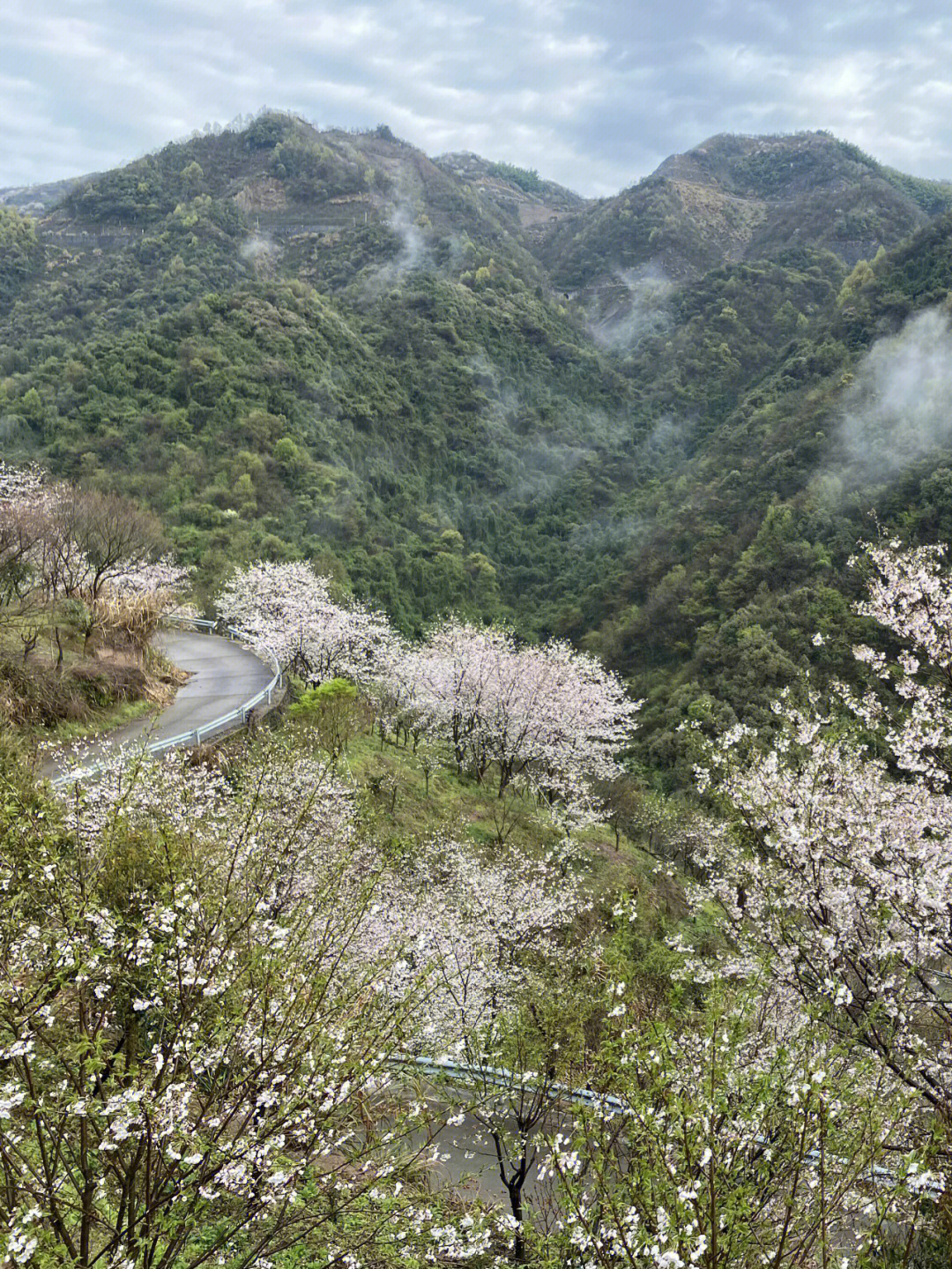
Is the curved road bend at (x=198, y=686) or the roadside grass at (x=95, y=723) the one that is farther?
the curved road bend at (x=198, y=686)

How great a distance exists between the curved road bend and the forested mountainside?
1687 centimetres

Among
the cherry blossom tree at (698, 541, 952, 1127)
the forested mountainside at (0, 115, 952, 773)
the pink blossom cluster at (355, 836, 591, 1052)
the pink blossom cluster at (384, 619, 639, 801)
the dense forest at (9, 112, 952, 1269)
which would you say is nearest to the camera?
the dense forest at (9, 112, 952, 1269)

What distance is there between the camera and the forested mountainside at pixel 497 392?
5488 centimetres

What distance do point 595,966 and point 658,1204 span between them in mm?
4175

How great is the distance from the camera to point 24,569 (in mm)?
20359

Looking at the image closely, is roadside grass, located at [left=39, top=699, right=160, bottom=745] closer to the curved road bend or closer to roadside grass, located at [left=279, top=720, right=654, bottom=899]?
the curved road bend

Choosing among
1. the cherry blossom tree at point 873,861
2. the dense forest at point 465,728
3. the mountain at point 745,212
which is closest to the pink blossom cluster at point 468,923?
the dense forest at point 465,728

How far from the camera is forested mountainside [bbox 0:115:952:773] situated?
180ft

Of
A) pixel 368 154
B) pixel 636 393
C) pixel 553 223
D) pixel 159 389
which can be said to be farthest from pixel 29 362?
pixel 553 223

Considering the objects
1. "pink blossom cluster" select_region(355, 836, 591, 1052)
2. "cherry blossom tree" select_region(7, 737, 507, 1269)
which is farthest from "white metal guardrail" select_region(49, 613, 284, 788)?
"pink blossom cluster" select_region(355, 836, 591, 1052)

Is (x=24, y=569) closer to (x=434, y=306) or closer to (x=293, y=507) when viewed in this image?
(x=293, y=507)

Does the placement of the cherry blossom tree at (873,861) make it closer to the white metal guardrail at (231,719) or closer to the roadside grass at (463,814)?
the white metal guardrail at (231,719)

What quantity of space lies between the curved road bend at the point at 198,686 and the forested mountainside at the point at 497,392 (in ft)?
55.4

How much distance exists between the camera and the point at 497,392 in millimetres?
100500
